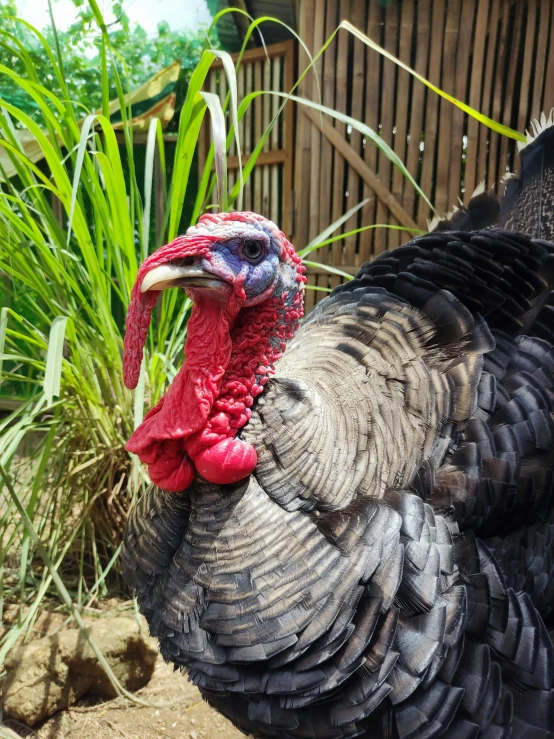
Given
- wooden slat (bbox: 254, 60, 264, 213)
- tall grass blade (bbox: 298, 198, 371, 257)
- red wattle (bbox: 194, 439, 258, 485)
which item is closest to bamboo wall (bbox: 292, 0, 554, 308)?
wooden slat (bbox: 254, 60, 264, 213)

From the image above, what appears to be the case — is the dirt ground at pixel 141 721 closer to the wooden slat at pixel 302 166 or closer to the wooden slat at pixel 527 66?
the wooden slat at pixel 302 166

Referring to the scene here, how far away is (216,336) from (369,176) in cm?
347

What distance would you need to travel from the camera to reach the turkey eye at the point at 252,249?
117 centimetres

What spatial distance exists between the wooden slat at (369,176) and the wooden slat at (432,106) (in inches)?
6.7

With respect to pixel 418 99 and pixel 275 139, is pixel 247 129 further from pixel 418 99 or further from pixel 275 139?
pixel 418 99

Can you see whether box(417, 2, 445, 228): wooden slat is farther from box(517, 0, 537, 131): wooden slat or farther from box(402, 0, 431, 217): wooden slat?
box(517, 0, 537, 131): wooden slat

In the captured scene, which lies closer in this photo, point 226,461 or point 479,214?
point 226,461

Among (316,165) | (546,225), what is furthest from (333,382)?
(316,165)

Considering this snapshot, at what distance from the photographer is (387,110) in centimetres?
425

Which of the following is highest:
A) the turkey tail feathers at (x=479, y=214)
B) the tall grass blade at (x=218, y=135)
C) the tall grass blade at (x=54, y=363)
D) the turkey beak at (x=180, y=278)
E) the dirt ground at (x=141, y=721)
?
the tall grass blade at (x=218, y=135)

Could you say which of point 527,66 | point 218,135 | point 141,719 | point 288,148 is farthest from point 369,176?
point 141,719

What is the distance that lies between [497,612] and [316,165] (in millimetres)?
3764

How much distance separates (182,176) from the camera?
1.97 m

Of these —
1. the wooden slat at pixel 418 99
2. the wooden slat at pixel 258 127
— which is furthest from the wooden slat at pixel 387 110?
the wooden slat at pixel 258 127
